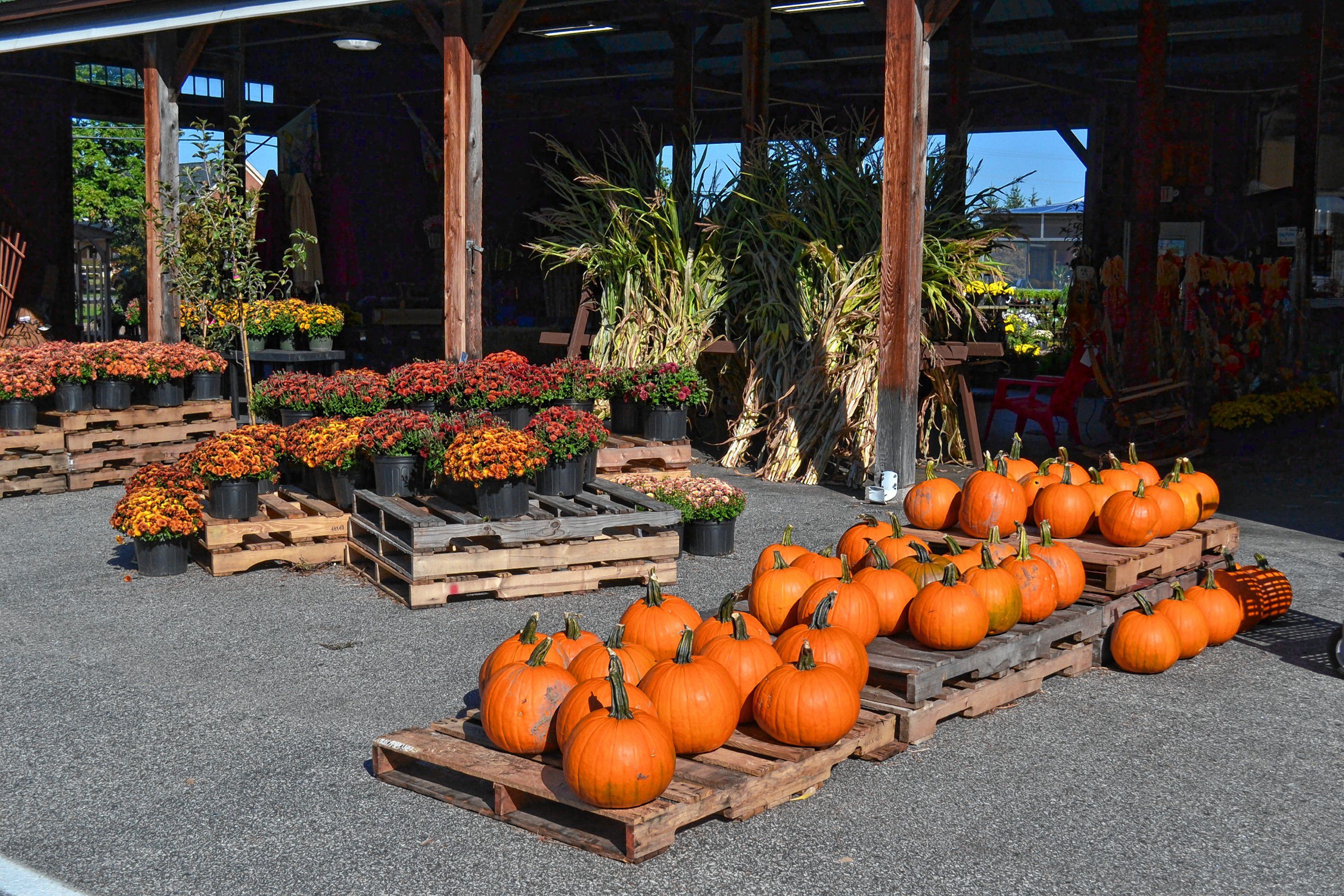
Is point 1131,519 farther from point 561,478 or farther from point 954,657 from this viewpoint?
point 561,478

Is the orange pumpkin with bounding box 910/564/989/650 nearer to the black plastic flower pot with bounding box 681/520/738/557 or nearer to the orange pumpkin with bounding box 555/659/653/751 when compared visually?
the orange pumpkin with bounding box 555/659/653/751

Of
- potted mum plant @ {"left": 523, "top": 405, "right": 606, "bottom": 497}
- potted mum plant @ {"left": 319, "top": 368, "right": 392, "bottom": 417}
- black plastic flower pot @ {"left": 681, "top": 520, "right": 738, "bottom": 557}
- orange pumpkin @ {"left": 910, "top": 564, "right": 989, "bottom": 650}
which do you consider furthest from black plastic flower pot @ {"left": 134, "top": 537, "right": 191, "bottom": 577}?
orange pumpkin @ {"left": 910, "top": 564, "right": 989, "bottom": 650}

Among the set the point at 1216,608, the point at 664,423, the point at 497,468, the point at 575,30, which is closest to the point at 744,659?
the point at 1216,608

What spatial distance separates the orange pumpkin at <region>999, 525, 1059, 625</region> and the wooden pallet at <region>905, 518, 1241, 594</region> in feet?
1.51

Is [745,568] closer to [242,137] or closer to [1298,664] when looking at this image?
[1298,664]

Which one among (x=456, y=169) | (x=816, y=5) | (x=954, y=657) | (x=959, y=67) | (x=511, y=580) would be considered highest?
(x=816, y=5)

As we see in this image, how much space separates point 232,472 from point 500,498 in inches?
64.3

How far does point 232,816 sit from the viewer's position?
3832mm

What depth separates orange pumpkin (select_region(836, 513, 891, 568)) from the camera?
543 cm

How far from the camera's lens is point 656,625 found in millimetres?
4504

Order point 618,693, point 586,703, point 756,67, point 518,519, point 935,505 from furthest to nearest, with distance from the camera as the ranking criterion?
point 756,67 < point 518,519 < point 935,505 < point 586,703 < point 618,693

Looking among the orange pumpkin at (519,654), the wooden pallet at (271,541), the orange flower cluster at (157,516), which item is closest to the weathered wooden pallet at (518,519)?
the wooden pallet at (271,541)

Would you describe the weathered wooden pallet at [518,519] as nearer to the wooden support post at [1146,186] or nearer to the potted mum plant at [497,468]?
the potted mum plant at [497,468]

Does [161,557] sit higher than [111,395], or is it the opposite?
[111,395]
